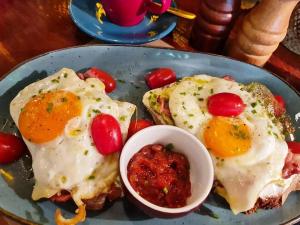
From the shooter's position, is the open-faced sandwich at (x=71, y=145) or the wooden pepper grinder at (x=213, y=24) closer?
the open-faced sandwich at (x=71, y=145)

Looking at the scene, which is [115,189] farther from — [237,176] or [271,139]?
[271,139]

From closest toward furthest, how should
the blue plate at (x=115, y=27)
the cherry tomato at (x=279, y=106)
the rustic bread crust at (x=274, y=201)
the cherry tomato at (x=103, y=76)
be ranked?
the rustic bread crust at (x=274, y=201) → the cherry tomato at (x=103, y=76) → the cherry tomato at (x=279, y=106) → the blue plate at (x=115, y=27)

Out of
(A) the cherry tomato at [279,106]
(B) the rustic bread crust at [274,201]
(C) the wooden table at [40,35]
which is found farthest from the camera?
(C) the wooden table at [40,35]

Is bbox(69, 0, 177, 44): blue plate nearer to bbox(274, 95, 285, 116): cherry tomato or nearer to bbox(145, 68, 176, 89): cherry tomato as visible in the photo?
bbox(145, 68, 176, 89): cherry tomato

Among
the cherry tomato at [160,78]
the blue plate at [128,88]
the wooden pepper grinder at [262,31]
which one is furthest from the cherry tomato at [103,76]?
the wooden pepper grinder at [262,31]

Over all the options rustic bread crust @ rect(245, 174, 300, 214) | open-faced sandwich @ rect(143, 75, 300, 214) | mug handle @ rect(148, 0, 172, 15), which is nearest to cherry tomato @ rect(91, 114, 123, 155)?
open-faced sandwich @ rect(143, 75, 300, 214)

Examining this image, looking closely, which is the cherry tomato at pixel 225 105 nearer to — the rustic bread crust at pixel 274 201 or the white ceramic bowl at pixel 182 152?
the white ceramic bowl at pixel 182 152

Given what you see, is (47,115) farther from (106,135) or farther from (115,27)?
(115,27)
